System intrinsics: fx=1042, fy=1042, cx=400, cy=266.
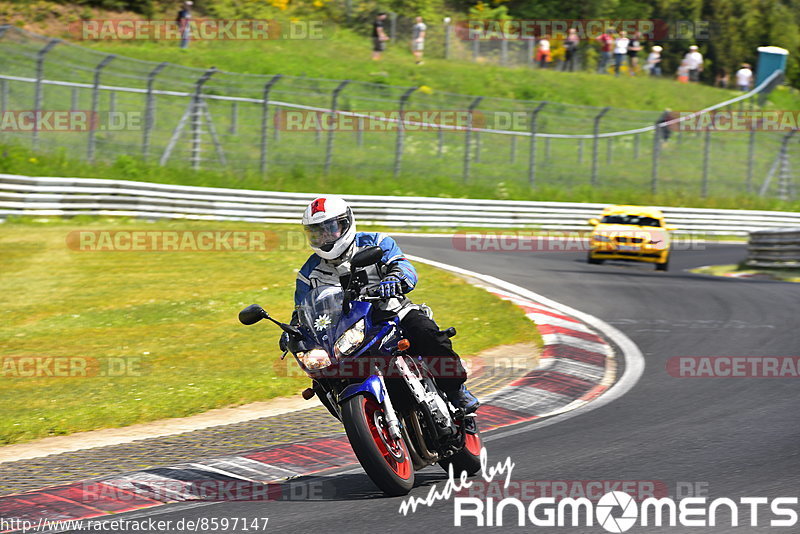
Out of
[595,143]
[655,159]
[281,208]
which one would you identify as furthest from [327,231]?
[655,159]

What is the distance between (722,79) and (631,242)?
28.9m

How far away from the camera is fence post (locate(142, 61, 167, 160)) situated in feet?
81.5

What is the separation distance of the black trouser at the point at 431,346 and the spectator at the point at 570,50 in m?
37.3

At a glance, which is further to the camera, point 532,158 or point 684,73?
point 684,73

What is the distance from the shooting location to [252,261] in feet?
59.4

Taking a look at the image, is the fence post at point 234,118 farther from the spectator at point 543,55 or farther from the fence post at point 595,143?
the spectator at point 543,55

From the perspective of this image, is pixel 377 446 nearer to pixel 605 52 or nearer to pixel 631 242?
pixel 631 242

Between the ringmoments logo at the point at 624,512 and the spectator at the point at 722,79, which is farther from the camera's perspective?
the spectator at the point at 722,79

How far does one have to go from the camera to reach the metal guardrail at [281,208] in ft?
71.2

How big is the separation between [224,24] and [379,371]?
35806 millimetres

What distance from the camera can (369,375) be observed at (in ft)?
19.2

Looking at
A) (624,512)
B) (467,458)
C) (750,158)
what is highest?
(624,512)

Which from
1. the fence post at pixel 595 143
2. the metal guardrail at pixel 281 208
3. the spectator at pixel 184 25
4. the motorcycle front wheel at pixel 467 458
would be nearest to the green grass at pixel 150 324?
A: the metal guardrail at pixel 281 208

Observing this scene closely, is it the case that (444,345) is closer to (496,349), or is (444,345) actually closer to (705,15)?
(496,349)
